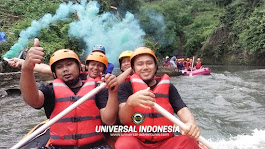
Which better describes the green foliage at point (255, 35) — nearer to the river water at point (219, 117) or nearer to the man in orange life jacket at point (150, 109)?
the river water at point (219, 117)

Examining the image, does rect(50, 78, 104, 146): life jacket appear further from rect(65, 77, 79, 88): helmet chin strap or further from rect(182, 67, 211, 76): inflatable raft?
rect(182, 67, 211, 76): inflatable raft

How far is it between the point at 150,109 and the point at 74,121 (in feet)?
2.60

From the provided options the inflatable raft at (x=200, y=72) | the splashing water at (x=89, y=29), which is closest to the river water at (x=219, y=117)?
the splashing water at (x=89, y=29)

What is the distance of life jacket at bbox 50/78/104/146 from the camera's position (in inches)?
110

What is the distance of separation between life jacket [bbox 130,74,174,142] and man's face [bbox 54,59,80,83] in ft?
2.09

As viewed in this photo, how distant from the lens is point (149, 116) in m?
2.85

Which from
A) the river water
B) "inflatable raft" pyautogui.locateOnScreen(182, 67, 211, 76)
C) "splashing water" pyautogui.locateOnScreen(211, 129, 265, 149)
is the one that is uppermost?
"inflatable raft" pyautogui.locateOnScreen(182, 67, 211, 76)

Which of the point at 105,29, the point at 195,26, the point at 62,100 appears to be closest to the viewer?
the point at 62,100

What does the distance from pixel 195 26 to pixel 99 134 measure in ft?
125

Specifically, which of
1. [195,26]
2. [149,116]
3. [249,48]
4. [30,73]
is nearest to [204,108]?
[149,116]

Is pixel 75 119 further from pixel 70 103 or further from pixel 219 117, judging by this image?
pixel 219 117

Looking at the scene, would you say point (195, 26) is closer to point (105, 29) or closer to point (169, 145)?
point (105, 29)

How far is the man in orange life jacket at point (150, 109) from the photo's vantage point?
8.41 feet

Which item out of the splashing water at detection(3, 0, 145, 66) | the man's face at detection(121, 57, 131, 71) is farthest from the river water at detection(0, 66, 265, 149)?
the splashing water at detection(3, 0, 145, 66)
